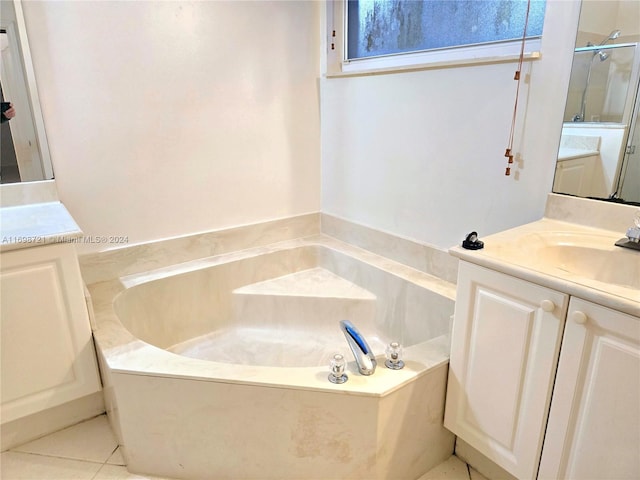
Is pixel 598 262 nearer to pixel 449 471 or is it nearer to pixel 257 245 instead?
pixel 449 471

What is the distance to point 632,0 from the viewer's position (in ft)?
4.30

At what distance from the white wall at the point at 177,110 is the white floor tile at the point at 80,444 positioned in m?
0.80

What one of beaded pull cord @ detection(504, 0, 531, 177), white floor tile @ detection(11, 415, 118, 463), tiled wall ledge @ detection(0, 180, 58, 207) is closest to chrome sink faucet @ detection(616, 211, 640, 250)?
beaded pull cord @ detection(504, 0, 531, 177)

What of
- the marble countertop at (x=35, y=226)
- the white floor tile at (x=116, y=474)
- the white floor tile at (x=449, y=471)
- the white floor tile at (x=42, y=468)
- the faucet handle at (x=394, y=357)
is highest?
the marble countertop at (x=35, y=226)

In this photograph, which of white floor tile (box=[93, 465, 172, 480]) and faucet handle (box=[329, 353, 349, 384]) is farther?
white floor tile (box=[93, 465, 172, 480])

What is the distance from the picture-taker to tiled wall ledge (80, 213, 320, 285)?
2.03 m

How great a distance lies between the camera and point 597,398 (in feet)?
3.52

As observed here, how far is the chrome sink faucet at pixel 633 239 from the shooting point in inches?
50.0

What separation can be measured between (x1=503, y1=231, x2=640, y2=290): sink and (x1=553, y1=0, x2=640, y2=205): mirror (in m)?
0.20

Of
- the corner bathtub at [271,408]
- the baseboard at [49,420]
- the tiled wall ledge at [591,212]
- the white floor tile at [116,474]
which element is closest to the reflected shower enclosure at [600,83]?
the tiled wall ledge at [591,212]

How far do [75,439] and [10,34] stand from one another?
5.33ft

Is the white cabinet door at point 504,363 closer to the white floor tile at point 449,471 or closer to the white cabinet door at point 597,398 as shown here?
the white cabinet door at point 597,398

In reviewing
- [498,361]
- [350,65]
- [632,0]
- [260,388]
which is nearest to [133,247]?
[260,388]

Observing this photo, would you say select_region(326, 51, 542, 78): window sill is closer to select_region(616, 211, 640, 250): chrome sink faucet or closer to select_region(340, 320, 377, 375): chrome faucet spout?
select_region(616, 211, 640, 250): chrome sink faucet
